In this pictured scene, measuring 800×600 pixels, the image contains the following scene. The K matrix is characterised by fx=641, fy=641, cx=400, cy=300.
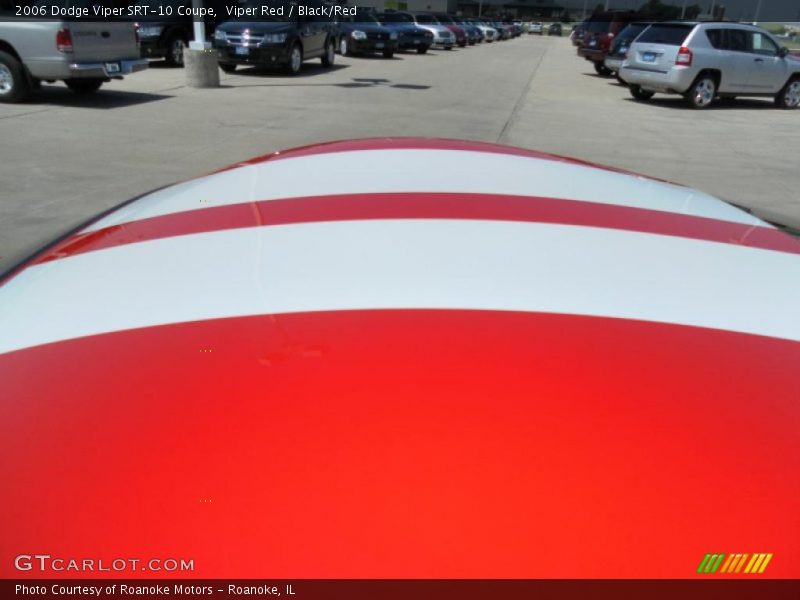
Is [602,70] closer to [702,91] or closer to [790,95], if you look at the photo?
[790,95]

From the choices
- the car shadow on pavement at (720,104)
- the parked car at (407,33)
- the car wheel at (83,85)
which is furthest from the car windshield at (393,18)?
the car wheel at (83,85)

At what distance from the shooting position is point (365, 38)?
23031 mm

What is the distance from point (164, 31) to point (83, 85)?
519 cm

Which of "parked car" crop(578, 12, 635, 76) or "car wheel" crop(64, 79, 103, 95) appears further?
"parked car" crop(578, 12, 635, 76)

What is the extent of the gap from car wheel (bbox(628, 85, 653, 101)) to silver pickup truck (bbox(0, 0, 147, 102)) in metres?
11.5

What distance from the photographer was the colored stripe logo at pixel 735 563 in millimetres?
826

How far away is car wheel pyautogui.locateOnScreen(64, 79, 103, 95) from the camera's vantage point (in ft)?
38.7

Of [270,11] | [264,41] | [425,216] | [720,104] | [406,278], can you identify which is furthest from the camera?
[270,11]

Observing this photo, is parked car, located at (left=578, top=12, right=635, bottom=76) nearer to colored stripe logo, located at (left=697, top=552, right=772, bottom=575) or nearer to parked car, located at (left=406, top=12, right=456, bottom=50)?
parked car, located at (left=406, top=12, right=456, bottom=50)

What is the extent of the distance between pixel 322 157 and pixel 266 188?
40 cm

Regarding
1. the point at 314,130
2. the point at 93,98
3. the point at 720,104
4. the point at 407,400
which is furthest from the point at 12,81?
the point at 720,104

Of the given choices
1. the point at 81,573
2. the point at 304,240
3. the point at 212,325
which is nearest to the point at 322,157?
the point at 304,240

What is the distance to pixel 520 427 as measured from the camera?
963mm

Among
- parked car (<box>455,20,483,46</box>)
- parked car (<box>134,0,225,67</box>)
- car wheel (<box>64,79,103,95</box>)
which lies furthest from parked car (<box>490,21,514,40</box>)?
car wheel (<box>64,79,103,95</box>)
